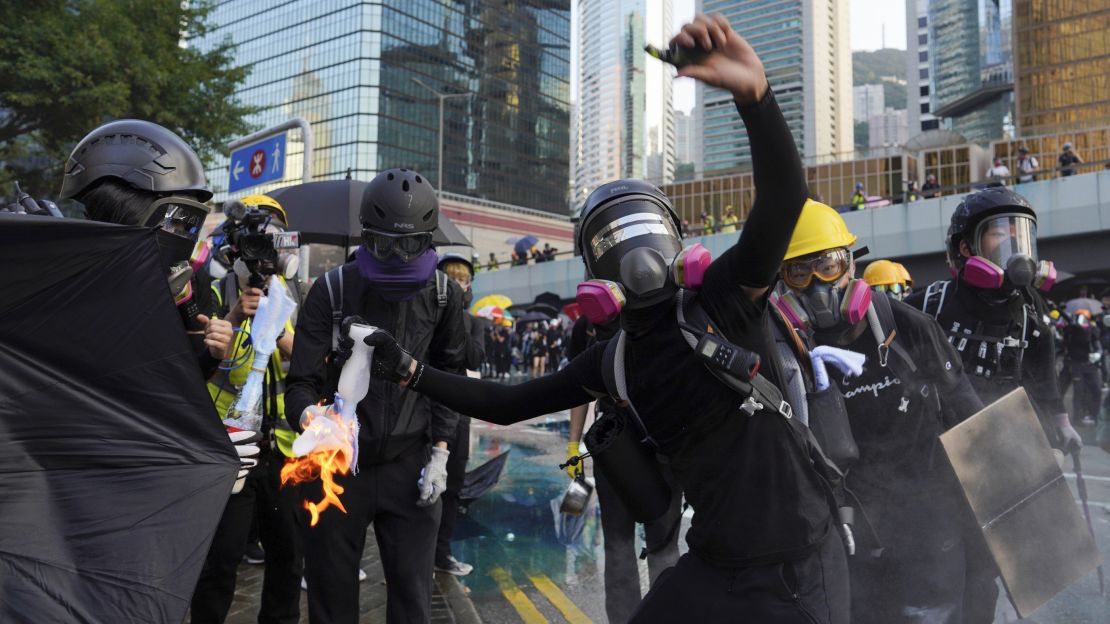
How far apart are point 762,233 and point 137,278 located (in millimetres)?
1697

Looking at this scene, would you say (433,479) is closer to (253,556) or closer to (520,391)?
(520,391)

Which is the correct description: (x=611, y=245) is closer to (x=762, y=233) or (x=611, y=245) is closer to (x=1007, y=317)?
(x=762, y=233)

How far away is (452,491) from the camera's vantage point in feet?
20.1

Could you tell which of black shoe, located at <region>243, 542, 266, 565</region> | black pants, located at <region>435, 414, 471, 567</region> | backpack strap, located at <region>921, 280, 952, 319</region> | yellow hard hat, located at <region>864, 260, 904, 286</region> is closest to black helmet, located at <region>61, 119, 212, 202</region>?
black pants, located at <region>435, 414, 471, 567</region>

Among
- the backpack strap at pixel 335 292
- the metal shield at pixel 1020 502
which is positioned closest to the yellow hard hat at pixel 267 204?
the backpack strap at pixel 335 292

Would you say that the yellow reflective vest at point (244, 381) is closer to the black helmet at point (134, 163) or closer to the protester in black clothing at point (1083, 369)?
the black helmet at point (134, 163)

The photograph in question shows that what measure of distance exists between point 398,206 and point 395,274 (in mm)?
276

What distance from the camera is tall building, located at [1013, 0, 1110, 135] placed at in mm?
77062

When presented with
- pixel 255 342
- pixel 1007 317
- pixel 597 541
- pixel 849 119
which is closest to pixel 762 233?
pixel 255 342

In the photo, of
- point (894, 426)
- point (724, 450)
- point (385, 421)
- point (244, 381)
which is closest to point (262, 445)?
point (244, 381)

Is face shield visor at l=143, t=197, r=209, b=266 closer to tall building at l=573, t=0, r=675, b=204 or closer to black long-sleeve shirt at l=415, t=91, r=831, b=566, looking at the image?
black long-sleeve shirt at l=415, t=91, r=831, b=566

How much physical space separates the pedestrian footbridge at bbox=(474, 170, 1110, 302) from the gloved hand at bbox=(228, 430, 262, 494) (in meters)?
23.0

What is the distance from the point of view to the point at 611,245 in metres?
2.40

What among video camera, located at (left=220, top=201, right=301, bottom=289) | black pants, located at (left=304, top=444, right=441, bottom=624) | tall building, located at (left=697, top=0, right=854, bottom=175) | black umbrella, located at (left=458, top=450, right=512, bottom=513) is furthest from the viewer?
tall building, located at (left=697, top=0, right=854, bottom=175)
